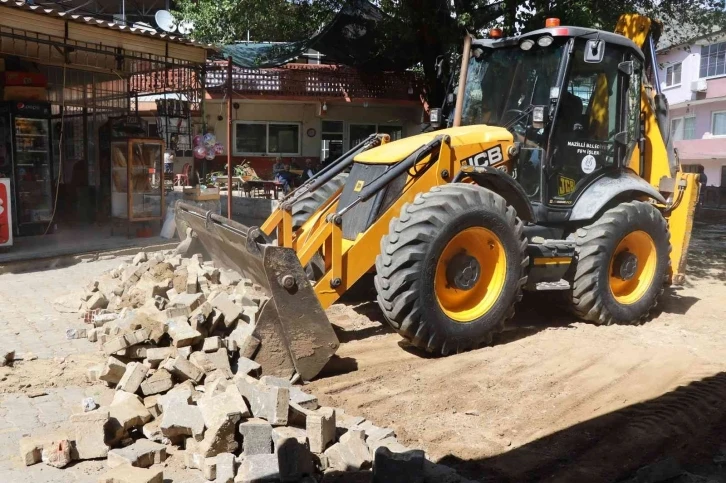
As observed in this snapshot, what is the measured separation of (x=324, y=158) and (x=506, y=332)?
60.1 ft

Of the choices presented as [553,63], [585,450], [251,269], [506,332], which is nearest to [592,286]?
[506,332]

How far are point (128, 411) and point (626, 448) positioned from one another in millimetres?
3175

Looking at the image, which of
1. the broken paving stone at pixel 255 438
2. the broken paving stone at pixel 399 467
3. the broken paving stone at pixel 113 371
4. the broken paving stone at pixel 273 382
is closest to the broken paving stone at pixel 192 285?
the broken paving stone at pixel 113 371

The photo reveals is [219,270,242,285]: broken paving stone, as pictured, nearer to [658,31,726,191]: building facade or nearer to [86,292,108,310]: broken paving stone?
[86,292,108,310]: broken paving stone

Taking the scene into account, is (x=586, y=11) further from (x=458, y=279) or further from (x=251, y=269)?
(x=251, y=269)

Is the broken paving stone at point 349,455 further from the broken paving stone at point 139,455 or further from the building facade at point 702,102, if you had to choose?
the building facade at point 702,102

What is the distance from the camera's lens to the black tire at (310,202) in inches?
288

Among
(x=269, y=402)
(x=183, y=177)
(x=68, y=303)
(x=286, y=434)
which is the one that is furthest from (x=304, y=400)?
(x=183, y=177)

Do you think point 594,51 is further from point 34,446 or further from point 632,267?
point 34,446

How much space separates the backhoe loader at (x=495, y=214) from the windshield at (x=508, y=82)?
0.05 feet

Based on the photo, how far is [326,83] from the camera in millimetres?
22234

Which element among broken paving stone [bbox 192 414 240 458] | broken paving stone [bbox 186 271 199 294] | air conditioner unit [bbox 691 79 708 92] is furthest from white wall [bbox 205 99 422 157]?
broken paving stone [bbox 192 414 240 458]

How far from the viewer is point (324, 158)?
24.5m

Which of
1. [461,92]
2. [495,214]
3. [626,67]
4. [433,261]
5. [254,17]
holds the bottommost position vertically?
[433,261]
